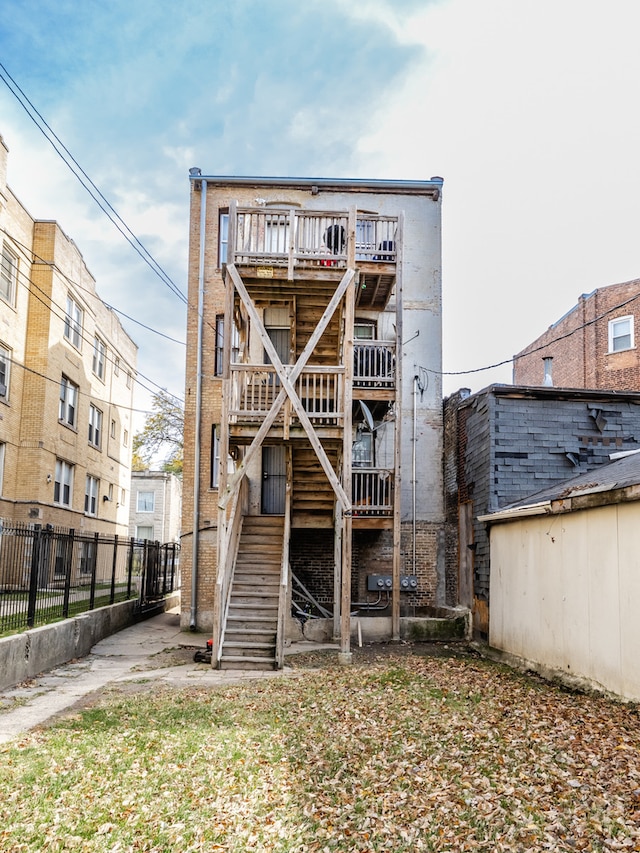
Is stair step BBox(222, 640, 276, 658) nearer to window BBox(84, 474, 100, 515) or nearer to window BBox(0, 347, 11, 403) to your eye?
window BBox(0, 347, 11, 403)

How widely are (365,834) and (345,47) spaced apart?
40.6 feet

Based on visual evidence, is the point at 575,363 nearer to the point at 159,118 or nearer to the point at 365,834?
the point at 159,118

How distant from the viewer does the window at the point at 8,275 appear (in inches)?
729

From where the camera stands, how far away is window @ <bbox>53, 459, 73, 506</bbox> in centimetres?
2158

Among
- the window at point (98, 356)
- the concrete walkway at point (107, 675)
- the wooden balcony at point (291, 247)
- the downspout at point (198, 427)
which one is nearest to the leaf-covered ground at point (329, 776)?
the concrete walkway at point (107, 675)

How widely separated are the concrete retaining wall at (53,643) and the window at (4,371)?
7.68 meters

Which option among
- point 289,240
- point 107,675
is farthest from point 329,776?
point 289,240

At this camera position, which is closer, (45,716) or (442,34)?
(45,716)

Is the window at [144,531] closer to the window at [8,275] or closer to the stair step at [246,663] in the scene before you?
the window at [8,275]

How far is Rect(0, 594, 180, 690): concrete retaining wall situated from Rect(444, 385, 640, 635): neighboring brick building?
7427mm

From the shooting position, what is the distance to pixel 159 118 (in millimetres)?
13281

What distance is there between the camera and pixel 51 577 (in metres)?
11.7

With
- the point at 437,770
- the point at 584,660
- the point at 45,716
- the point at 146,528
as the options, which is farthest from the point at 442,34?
the point at 146,528

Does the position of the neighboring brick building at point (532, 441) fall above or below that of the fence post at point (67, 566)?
above
